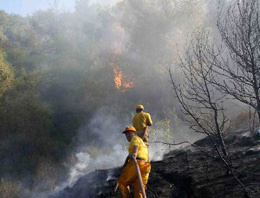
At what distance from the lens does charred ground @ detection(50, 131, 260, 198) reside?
5871mm

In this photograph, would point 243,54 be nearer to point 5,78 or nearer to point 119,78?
point 5,78

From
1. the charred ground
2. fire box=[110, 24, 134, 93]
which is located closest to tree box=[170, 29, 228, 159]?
the charred ground

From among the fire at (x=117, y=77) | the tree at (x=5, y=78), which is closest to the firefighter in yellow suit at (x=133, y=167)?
the tree at (x=5, y=78)

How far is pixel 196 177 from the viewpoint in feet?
23.1

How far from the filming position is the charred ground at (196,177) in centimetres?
587

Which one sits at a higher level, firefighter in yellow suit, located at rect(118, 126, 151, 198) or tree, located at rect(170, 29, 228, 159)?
tree, located at rect(170, 29, 228, 159)

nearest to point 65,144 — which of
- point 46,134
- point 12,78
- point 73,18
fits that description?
point 46,134

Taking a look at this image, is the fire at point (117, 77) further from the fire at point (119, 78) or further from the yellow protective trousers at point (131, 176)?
the yellow protective trousers at point (131, 176)

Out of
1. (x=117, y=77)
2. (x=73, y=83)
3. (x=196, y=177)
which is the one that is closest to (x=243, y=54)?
(x=196, y=177)

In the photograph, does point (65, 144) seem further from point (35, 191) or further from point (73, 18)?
point (73, 18)

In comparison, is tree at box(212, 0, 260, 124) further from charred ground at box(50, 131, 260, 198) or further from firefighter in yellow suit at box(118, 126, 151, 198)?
firefighter in yellow suit at box(118, 126, 151, 198)

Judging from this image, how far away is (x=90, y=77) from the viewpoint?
30594 millimetres

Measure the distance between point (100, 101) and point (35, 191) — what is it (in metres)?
13.1

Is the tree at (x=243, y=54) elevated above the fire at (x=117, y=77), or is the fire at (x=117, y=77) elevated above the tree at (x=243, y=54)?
the fire at (x=117, y=77)
